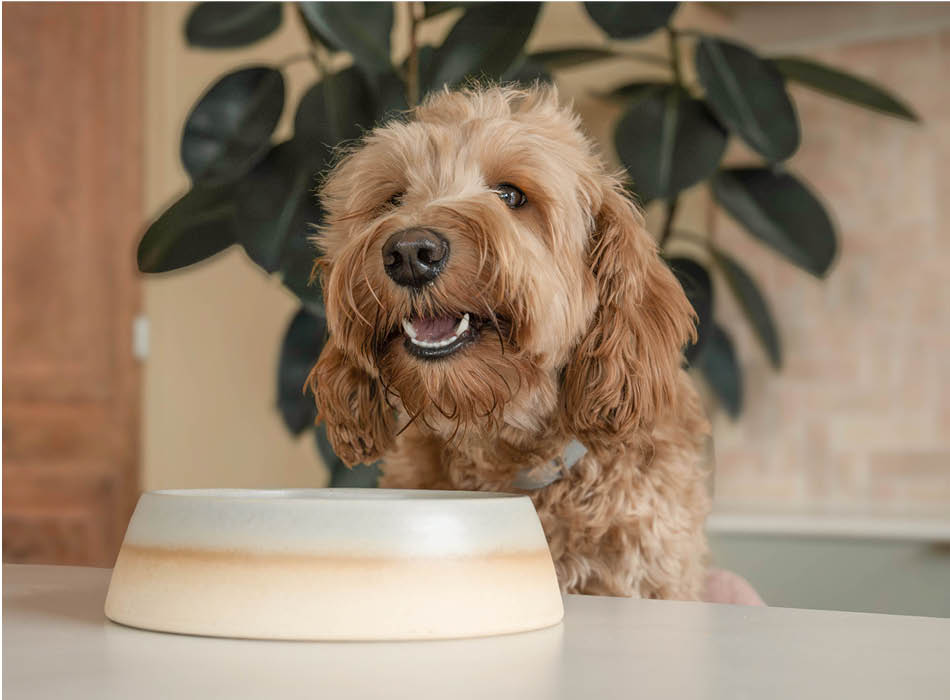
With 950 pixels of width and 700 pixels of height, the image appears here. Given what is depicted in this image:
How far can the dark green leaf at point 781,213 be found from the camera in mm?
2135

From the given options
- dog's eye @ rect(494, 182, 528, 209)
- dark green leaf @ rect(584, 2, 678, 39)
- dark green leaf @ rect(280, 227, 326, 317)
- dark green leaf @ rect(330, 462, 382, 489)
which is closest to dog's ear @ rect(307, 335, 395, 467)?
dog's eye @ rect(494, 182, 528, 209)

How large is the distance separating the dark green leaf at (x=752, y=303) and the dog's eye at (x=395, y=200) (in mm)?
1445

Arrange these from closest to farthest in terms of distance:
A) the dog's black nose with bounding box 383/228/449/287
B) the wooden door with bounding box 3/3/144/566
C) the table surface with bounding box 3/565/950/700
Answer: the table surface with bounding box 3/565/950/700 < the dog's black nose with bounding box 383/228/449/287 < the wooden door with bounding box 3/3/144/566

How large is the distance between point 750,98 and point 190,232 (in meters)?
1.03

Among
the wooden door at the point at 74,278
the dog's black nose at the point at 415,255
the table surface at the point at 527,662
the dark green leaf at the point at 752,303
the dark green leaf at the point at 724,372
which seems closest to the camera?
the table surface at the point at 527,662

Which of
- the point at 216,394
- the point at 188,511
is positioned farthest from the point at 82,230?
the point at 188,511

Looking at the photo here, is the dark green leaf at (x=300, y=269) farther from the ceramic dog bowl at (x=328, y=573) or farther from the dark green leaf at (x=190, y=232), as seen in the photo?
the ceramic dog bowl at (x=328, y=573)

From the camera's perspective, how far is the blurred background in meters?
2.66

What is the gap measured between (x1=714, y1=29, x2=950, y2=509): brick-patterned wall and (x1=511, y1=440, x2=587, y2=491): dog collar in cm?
181

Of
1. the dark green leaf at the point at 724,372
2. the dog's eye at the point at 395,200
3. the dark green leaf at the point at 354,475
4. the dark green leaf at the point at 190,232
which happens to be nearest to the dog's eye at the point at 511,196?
the dog's eye at the point at 395,200

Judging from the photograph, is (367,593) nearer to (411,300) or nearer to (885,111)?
(411,300)

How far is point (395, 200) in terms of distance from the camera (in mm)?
1182

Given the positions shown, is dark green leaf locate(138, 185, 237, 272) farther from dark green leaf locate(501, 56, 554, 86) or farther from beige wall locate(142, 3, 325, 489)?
beige wall locate(142, 3, 325, 489)

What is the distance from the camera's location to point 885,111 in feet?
7.16
